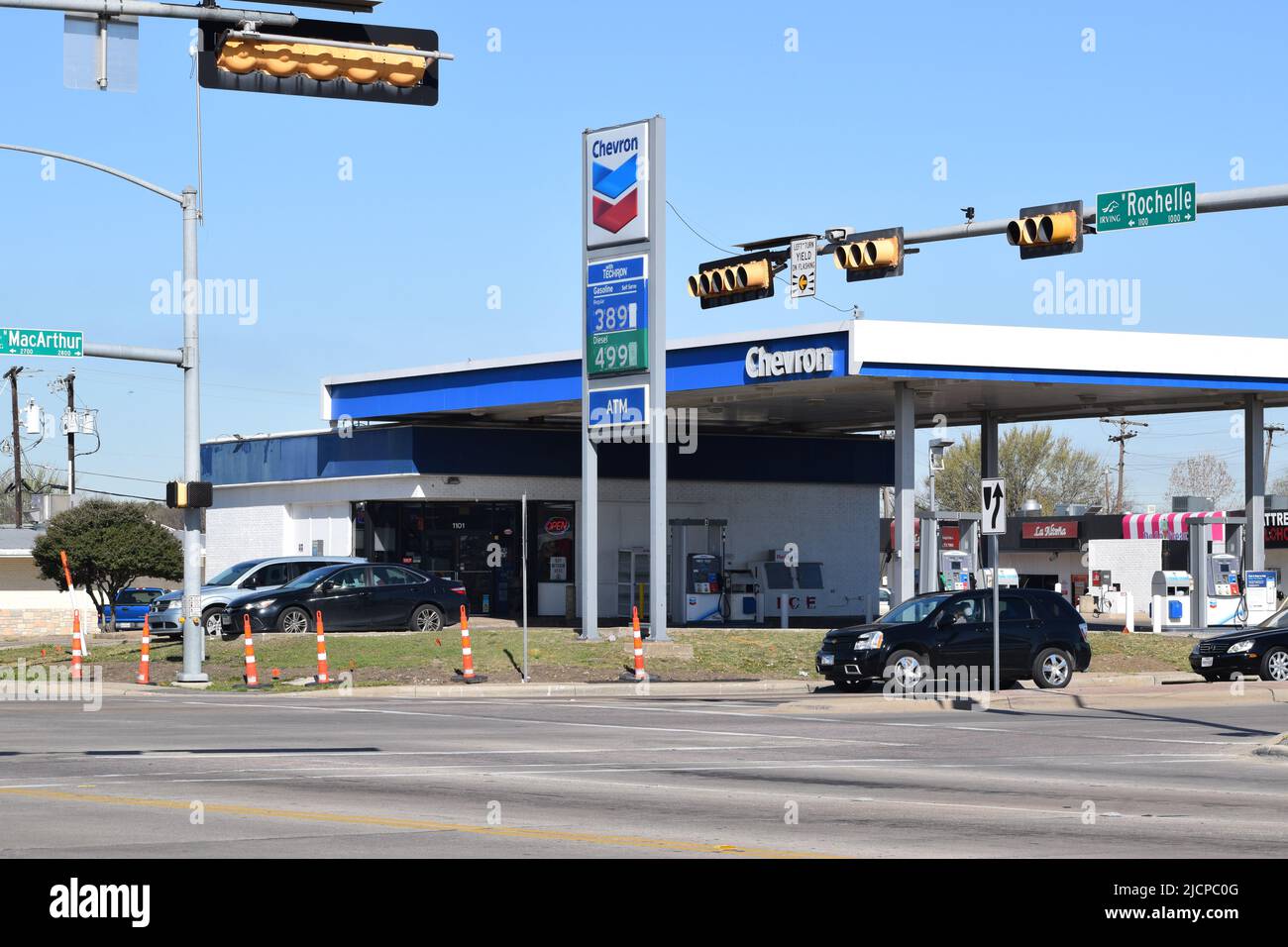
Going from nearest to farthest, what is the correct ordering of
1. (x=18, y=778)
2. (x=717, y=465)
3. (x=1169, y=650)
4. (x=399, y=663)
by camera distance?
1. (x=18, y=778)
2. (x=399, y=663)
3. (x=1169, y=650)
4. (x=717, y=465)

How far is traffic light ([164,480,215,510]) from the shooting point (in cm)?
2780

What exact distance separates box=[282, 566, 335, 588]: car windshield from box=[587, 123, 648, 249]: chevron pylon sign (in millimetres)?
8285

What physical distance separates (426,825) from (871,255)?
43.4 ft

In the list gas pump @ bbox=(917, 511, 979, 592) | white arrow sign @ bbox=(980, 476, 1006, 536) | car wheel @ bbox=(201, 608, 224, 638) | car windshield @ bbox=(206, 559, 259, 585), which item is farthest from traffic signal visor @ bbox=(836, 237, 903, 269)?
car windshield @ bbox=(206, 559, 259, 585)

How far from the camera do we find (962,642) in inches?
1018

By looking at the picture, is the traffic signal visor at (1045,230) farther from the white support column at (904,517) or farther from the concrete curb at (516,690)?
the white support column at (904,517)

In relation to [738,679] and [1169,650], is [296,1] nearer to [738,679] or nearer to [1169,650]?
[738,679]

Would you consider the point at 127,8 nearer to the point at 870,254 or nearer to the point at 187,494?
the point at 870,254

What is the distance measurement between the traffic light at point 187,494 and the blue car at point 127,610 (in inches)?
752

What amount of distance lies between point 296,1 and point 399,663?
743 inches

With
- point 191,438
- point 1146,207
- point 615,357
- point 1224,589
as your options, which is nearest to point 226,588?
point 191,438

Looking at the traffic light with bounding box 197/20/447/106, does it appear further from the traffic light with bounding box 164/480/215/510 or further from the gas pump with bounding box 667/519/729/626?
the gas pump with bounding box 667/519/729/626
